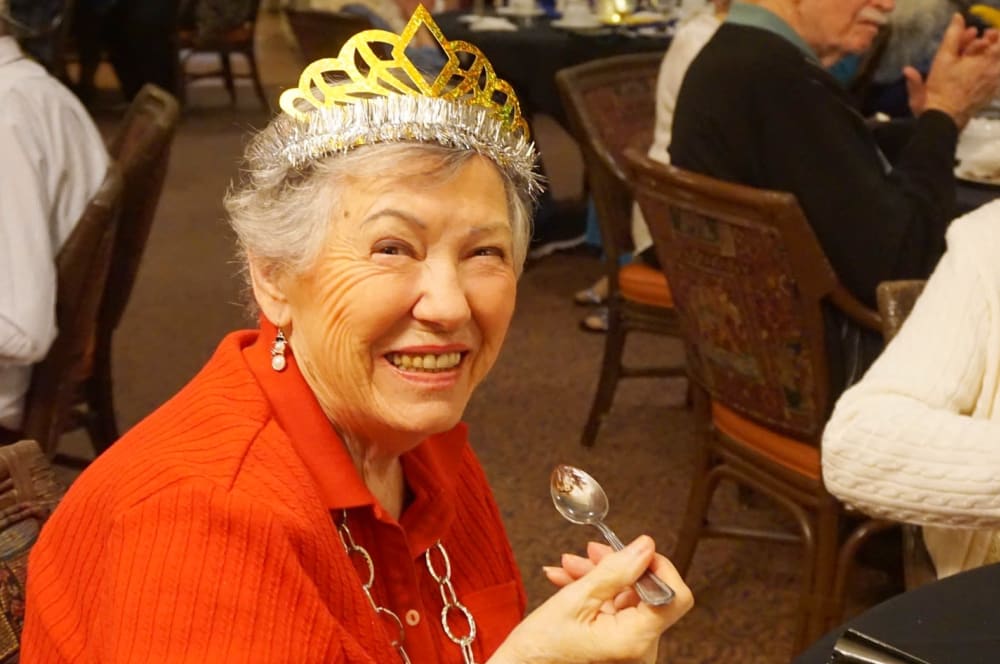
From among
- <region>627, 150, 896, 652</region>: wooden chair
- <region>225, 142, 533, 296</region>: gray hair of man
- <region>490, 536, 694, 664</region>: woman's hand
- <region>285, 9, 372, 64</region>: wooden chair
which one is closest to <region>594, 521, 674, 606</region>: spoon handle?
<region>490, 536, 694, 664</region>: woman's hand

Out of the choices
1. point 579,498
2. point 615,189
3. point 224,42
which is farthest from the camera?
point 224,42

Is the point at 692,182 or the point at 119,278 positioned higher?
the point at 692,182

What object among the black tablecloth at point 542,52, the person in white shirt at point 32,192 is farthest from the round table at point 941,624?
the black tablecloth at point 542,52

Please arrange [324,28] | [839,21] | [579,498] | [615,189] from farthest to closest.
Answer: [324,28] < [615,189] < [839,21] < [579,498]

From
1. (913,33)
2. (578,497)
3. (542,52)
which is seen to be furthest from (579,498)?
(542,52)

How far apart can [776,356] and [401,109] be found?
1241 mm

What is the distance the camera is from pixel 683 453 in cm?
349

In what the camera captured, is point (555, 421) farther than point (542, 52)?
No

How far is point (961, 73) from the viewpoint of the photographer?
2512 millimetres

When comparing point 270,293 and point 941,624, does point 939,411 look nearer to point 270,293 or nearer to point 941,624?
point 941,624

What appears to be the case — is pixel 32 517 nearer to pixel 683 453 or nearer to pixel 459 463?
pixel 459 463

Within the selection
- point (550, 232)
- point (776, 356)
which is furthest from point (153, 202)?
point (550, 232)

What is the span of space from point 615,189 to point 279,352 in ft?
Result: 7.03

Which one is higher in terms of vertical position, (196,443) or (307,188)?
(307,188)
